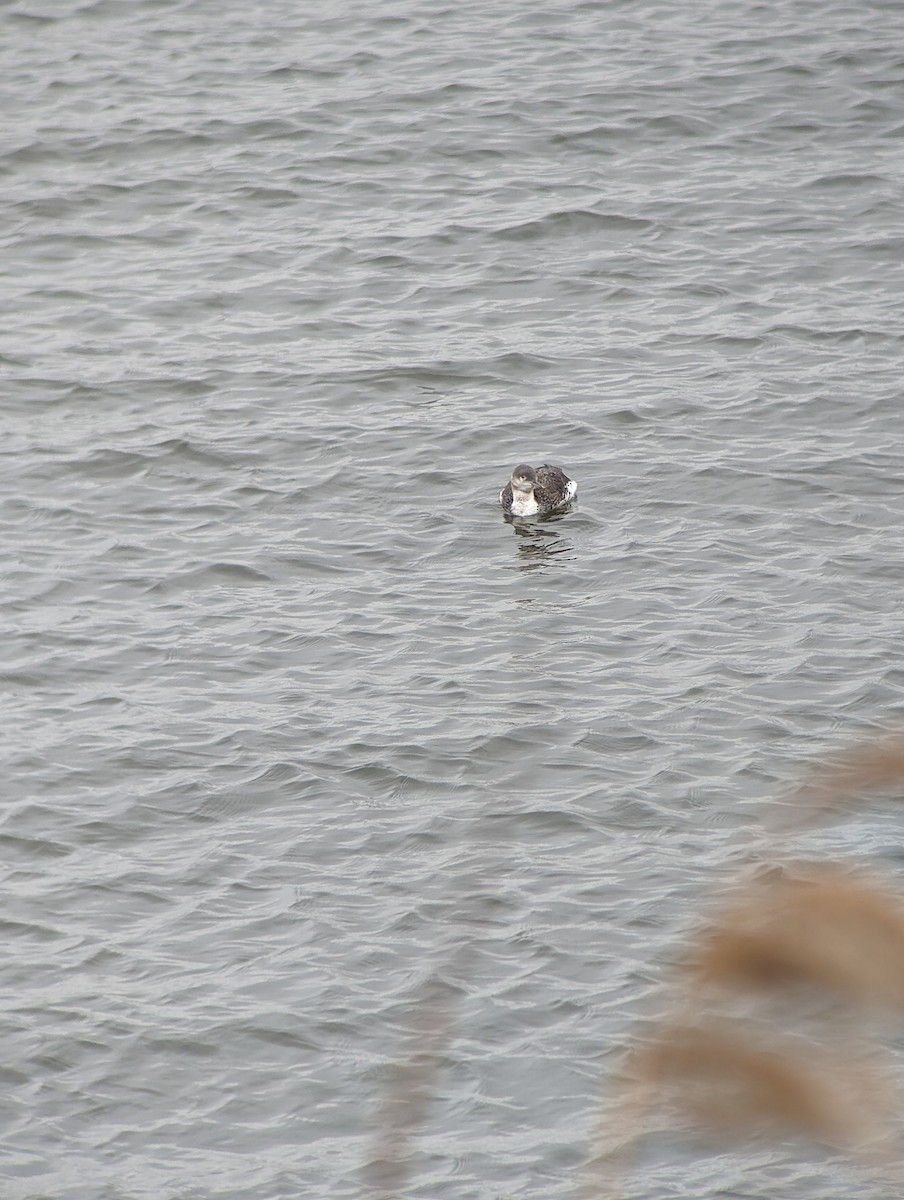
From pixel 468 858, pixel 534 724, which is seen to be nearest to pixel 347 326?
pixel 534 724

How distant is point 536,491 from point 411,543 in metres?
0.92

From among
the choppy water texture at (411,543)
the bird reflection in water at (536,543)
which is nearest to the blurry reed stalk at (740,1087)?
the choppy water texture at (411,543)

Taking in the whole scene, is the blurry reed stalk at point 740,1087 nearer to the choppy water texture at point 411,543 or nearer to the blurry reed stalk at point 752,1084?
the blurry reed stalk at point 752,1084

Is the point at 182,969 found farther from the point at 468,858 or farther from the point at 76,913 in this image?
the point at 468,858

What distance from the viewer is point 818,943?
1.22 metres

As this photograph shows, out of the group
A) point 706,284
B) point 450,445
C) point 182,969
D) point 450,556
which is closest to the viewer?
point 182,969

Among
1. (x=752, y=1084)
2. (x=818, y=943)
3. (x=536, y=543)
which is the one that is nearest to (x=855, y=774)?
(x=818, y=943)

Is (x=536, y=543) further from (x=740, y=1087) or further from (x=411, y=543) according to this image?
(x=740, y=1087)

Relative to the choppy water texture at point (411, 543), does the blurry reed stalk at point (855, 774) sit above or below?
above

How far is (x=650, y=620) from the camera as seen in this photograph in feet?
34.4

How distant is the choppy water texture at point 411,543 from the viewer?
6777 mm

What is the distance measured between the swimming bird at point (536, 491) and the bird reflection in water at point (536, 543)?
7cm

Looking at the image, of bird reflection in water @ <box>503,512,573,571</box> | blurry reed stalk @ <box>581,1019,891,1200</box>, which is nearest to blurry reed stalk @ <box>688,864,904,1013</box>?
blurry reed stalk @ <box>581,1019,891,1200</box>

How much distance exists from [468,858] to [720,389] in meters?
6.32
